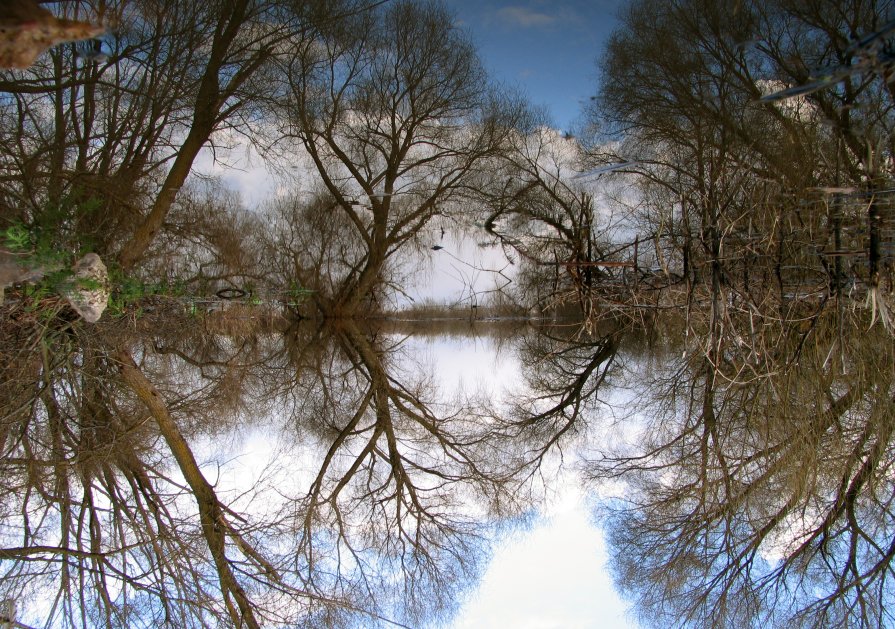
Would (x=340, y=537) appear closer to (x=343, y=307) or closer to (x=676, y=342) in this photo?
(x=676, y=342)

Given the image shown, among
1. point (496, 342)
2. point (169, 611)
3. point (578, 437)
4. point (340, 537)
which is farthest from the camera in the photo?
point (496, 342)

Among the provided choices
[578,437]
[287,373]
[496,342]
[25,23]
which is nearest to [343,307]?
[496,342]

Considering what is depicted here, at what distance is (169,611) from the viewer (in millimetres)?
3613

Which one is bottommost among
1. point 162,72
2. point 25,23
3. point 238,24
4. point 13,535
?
point 13,535

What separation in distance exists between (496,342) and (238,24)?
23.1 feet

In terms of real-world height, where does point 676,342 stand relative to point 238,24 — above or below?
below

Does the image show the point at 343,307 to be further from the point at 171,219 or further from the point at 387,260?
the point at 171,219

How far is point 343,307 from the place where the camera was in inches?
601

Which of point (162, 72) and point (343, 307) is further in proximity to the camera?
point (343, 307)

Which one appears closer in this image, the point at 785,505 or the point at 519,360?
the point at 785,505

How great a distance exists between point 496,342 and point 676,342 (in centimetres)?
414

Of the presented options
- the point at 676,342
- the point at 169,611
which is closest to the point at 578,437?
the point at 676,342

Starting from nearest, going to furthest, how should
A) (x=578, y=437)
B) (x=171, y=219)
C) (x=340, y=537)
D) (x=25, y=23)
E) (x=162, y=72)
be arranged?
(x=25, y=23) < (x=340, y=537) < (x=578, y=437) < (x=162, y=72) < (x=171, y=219)

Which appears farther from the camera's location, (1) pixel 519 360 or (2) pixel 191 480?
(1) pixel 519 360
